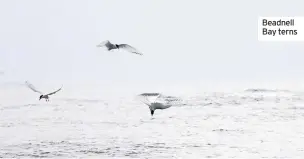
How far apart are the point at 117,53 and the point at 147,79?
15 cm

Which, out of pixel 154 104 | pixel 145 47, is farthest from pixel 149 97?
pixel 145 47

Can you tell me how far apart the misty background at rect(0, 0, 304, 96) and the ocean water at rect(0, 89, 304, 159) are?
53 millimetres

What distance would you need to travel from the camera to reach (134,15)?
62.8 inches

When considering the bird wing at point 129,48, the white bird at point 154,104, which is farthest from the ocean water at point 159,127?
the bird wing at point 129,48

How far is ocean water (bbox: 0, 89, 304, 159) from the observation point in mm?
1554

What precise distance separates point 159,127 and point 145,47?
0.30 meters

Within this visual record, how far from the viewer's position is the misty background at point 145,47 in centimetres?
158

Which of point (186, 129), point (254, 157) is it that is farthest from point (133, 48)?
point (254, 157)

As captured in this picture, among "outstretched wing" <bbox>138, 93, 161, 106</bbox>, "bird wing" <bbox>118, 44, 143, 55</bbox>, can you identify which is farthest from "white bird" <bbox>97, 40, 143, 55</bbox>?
"outstretched wing" <bbox>138, 93, 161, 106</bbox>

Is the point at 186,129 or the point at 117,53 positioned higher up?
the point at 117,53

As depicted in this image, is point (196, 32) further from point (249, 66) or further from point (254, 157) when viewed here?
point (254, 157)

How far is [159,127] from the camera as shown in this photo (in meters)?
1.57

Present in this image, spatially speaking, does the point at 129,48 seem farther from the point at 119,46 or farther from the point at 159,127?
the point at 159,127

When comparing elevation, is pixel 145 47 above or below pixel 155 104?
above
